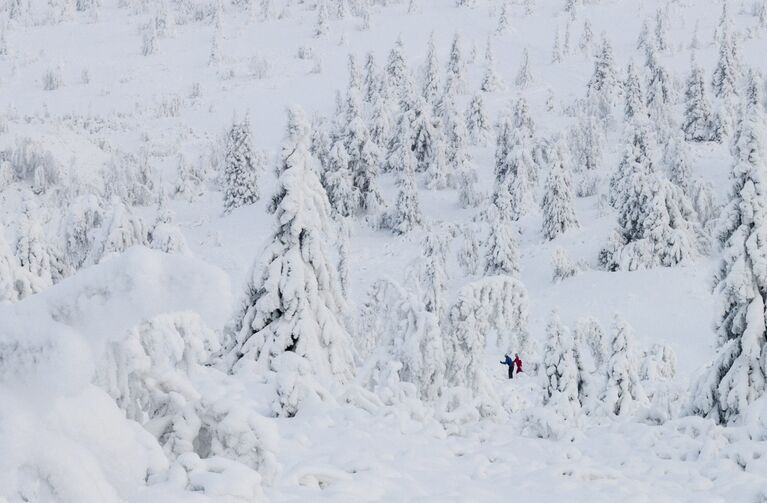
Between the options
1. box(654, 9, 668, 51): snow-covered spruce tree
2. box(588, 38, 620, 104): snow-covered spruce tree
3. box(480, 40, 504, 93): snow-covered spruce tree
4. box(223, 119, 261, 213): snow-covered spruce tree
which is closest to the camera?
box(223, 119, 261, 213): snow-covered spruce tree

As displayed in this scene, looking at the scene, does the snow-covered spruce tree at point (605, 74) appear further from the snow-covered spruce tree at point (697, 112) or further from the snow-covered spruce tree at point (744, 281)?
the snow-covered spruce tree at point (744, 281)

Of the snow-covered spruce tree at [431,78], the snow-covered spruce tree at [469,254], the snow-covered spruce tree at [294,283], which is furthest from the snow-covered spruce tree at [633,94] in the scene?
the snow-covered spruce tree at [294,283]

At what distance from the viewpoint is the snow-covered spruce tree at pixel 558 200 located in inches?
1294

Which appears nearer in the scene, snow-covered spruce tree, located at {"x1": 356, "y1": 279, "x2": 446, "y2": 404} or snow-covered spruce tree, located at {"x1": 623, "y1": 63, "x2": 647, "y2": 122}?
snow-covered spruce tree, located at {"x1": 356, "y1": 279, "x2": 446, "y2": 404}

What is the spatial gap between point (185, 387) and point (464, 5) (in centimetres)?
8267

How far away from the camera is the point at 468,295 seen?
37.7 ft

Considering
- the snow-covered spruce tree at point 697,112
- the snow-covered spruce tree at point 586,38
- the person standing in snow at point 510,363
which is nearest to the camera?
the person standing in snow at point 510,363

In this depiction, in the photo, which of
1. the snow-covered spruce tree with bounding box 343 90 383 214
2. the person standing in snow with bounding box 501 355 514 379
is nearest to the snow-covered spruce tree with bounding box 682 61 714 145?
the snow-covered spruce tree with bounding box 343 90 383 214

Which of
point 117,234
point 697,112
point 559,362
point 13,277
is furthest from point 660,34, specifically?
point 13,277

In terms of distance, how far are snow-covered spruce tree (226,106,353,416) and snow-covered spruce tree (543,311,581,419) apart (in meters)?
4.45

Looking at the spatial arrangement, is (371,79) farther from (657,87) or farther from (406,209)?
(657,87)

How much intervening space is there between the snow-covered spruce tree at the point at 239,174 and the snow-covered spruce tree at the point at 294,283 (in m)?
30.5

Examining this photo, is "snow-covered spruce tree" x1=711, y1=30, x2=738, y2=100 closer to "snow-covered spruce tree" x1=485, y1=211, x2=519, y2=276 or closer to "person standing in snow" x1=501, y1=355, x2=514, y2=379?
"snow-covered spruce tree" x1=485, y1=211, x2=519, y2=276

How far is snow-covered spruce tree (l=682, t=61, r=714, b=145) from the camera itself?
1657 inches
